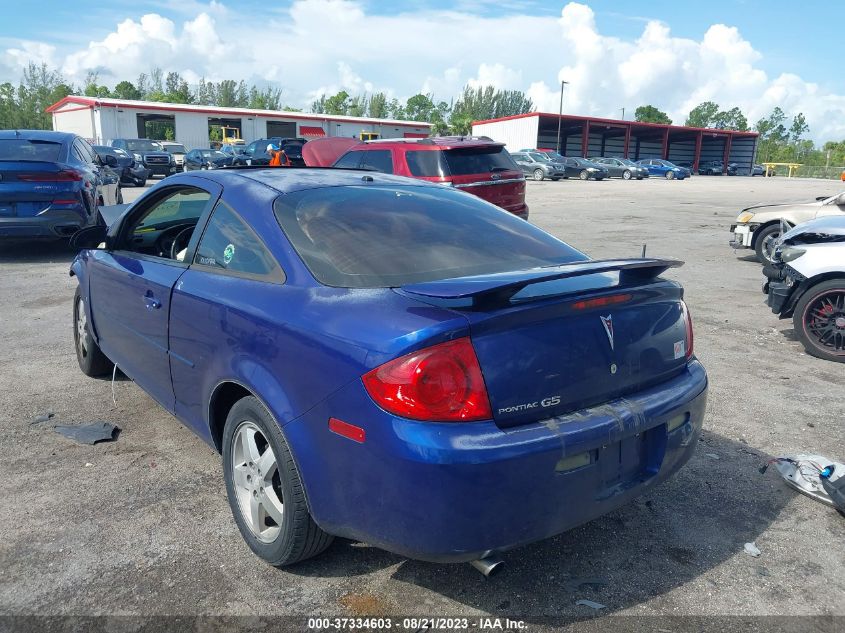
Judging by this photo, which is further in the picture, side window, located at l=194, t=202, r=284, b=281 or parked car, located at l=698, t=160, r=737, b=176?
parked car, located at l=698, t=160, r=737, b=176

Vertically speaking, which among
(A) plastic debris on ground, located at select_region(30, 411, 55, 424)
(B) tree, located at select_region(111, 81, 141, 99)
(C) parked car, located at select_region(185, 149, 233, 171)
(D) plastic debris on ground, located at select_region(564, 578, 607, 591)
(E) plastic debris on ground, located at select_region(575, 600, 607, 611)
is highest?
(B) tree, located at select_region(111, 81, 141, 99)

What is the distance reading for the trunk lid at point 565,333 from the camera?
7.42ft

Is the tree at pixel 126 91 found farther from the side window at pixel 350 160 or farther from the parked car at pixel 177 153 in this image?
the side window at pixel 350 160

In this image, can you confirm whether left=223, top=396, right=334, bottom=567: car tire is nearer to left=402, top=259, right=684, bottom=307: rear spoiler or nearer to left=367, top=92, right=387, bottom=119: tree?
left=402, top=259, right=684, bottom=307: rear spoiler

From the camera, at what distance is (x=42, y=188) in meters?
9.07

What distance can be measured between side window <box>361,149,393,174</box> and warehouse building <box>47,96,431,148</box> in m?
41.4

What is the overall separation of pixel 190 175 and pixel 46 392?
2190mm

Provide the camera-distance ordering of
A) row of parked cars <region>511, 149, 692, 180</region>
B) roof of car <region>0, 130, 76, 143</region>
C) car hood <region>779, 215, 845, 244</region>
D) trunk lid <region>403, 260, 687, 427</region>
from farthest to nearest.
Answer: row of parked cars <region>511, 149, 692, 180</region>, roof of car <region>0, 130, 76, 143</region>, car hood <region>779, 215, 845, 244</region>, trunk lid <region>403, 260, 687, 427</region>

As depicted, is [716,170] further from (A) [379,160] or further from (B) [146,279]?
(B) [146,279]

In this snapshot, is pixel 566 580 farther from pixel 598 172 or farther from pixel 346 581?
pixel 598 172

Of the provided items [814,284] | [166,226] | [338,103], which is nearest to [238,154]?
[166,226]

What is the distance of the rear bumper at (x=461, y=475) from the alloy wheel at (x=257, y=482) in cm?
31

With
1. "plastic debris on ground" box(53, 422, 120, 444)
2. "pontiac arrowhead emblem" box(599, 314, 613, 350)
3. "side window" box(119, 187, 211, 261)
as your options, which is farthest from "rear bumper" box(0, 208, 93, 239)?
"pontiac arrowhead emblem" box(599, 314, 613, 350)

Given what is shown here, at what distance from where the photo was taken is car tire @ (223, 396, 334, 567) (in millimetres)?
2574
